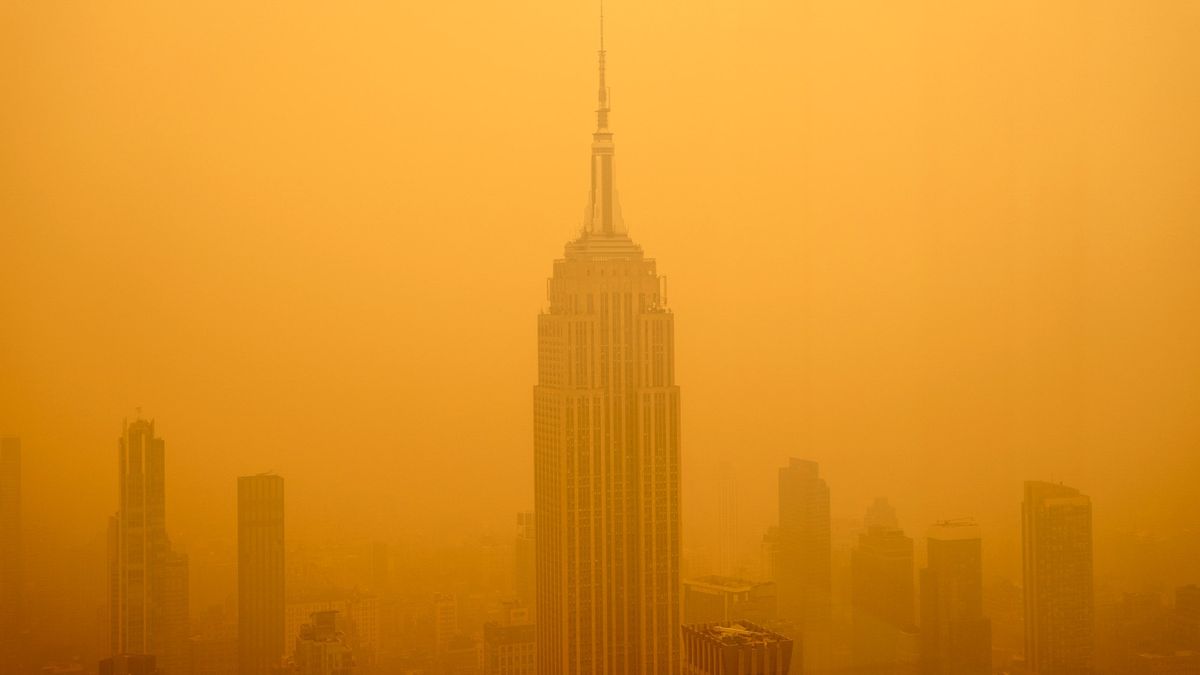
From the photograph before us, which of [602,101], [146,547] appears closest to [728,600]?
[602,101]

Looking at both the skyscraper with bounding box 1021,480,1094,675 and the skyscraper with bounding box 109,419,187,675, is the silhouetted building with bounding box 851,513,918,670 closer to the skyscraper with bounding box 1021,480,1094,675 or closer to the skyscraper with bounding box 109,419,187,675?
the skyscraper with bounding box 1021,480,1094,675

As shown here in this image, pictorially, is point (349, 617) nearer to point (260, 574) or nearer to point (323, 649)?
point (323, 649)

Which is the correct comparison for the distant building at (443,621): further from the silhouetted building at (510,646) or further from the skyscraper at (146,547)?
the skyscraper at (146,547)

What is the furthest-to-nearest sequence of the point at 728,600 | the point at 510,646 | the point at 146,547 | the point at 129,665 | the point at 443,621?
the point at 728,600, the point at 510,646, the point at 443,621, the point at 146,547, the point at 129,665

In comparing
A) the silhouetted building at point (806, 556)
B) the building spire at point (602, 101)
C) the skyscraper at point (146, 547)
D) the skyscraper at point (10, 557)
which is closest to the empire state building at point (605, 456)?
the building spire at point (602, 101)

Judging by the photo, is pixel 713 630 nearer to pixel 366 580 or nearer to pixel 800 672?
pixel 800 672

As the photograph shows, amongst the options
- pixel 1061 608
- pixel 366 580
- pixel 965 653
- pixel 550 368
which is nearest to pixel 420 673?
pixel 366 580
